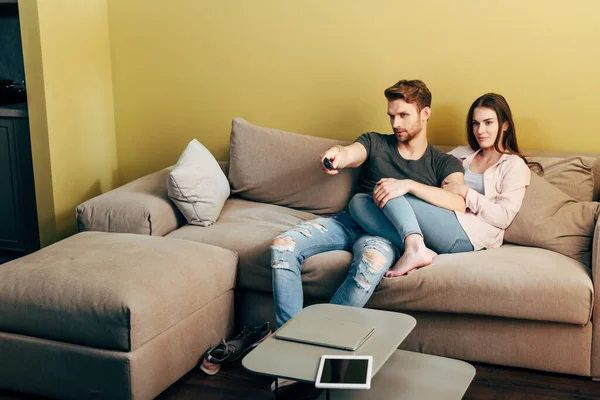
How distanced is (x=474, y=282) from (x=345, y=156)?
2.59 feet

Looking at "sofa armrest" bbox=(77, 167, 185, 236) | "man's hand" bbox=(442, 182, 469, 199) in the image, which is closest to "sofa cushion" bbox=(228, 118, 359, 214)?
"sofa armrest" bbox=(77, 167, 185, 236)

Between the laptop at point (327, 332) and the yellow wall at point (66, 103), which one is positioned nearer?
the laptop at point (327, 332)

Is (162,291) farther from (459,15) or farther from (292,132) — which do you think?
(459,15)

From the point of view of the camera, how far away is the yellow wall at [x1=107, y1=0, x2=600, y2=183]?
11.4ft

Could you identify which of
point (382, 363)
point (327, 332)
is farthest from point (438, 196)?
point (382, 363)

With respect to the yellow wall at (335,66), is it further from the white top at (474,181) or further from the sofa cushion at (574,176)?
the white top at (474,181)

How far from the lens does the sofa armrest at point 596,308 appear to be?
2.71m

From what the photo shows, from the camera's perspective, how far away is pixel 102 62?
13.7ft

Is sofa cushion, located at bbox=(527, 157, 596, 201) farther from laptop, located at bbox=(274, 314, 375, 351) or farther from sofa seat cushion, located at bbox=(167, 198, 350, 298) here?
laptop, located at bbox=(274, 314, 375, 351)

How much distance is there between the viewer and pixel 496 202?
312 cm

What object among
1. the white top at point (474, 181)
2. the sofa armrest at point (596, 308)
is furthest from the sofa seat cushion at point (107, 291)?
the sofa armrest at point (596, 308)

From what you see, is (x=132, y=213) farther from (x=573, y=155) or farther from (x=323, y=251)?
(x=573, y=155)

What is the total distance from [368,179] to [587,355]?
1.17 metres

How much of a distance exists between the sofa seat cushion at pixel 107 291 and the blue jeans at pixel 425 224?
67 cm
